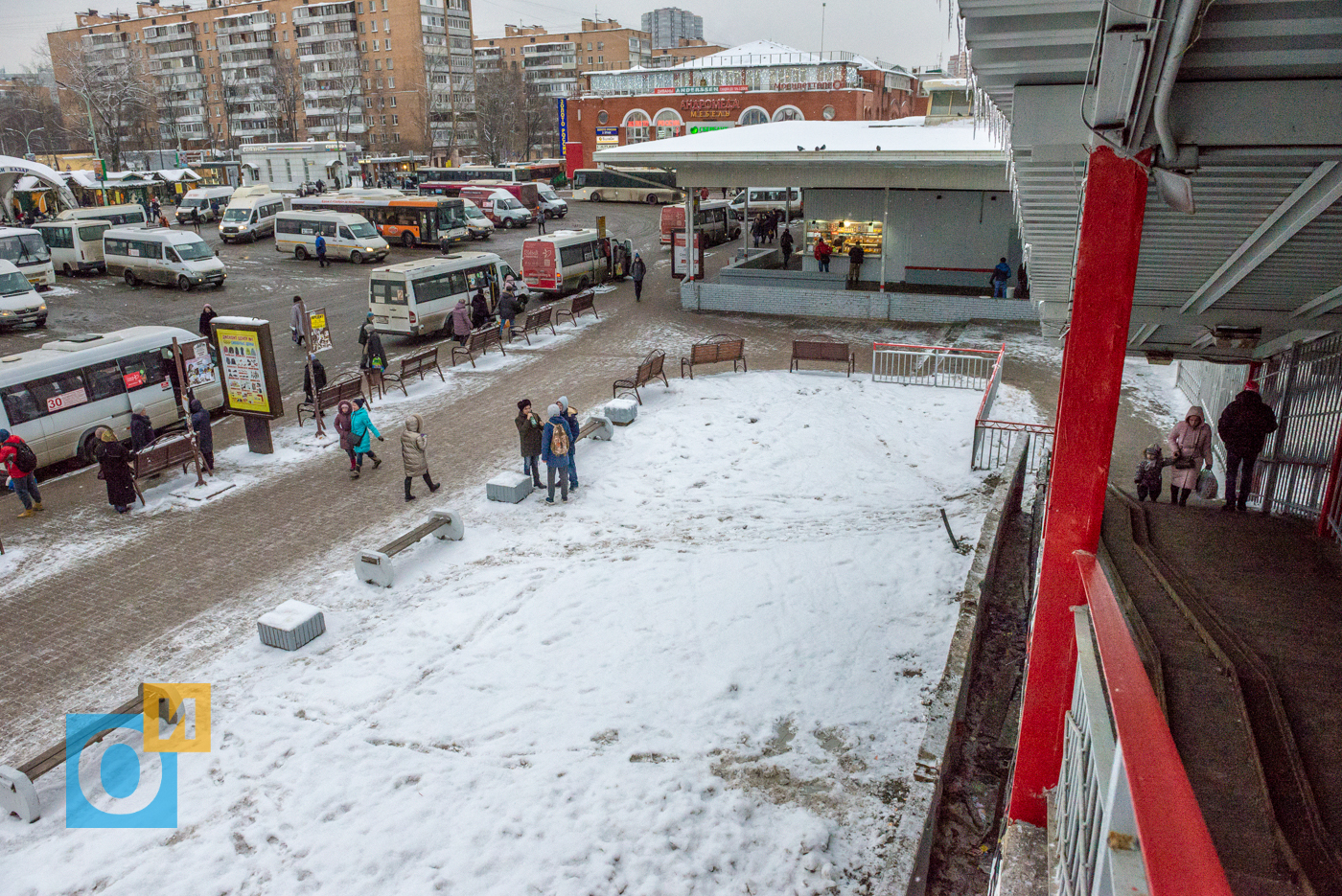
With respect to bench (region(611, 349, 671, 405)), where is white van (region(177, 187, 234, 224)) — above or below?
above

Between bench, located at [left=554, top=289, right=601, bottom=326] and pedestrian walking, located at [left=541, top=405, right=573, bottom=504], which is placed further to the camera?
bench, located at [left=554, top=289, right=601, bottom=326]

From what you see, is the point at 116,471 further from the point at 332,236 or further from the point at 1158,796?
the point at 332,236

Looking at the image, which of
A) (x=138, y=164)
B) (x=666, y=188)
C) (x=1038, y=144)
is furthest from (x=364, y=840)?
(x=138, y=164)

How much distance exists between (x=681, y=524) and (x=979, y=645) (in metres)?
4.09

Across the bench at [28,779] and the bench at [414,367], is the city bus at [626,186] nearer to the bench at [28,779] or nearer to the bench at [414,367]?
the bench at [414,367]

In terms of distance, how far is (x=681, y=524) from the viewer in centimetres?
1095

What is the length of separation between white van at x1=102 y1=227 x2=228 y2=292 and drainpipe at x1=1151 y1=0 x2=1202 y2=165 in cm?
3103

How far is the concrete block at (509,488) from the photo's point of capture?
38.5 ft

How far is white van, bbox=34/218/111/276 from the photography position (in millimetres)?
31391

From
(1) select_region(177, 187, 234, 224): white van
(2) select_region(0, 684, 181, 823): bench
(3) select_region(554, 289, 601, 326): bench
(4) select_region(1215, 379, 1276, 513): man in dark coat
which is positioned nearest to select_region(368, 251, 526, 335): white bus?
(3) select_region(554, 289, 601, 326): bench

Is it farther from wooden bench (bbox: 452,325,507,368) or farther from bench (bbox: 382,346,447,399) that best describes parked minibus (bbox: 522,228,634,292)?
bench (bbox: 382,346,447,399)

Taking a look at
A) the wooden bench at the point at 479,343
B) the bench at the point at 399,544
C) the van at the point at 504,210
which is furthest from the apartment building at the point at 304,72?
the bench at the point at 399,544

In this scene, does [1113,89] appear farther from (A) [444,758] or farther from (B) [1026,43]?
(A) [444,758]

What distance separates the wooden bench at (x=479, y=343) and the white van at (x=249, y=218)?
24.3 meters
